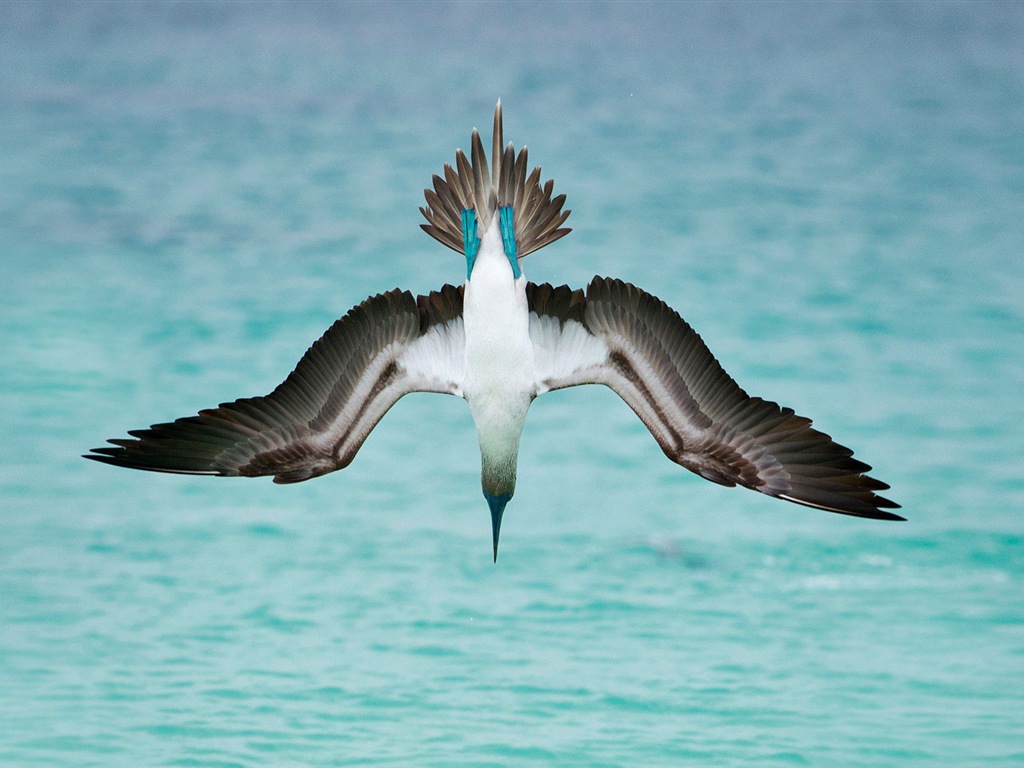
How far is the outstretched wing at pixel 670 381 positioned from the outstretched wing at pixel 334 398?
39 centimetres

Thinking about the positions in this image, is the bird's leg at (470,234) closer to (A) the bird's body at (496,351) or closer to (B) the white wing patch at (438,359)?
(A) the bird's body at (496,351)

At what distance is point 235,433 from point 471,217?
4.26ft

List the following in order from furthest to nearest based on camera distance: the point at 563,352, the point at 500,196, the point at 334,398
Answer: the point at 334,398 < the point at 563,352 < the point at 500,196

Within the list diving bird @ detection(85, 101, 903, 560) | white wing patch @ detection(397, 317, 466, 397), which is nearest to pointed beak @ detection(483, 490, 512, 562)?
diving bird @ detection(85, 101, 903, 560)

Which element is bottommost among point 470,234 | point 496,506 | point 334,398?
point 496,506

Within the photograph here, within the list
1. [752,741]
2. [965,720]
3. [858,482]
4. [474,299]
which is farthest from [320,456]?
[965,720]

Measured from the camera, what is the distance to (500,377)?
230 inches

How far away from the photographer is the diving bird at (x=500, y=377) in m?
5.79

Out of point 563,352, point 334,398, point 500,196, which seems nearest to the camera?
point 500,196

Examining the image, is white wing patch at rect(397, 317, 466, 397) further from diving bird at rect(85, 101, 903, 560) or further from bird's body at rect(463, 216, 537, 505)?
bird's body at rect(463, 216, 537, 505)

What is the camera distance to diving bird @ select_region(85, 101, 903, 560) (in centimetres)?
579

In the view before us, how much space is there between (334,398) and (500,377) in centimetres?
81

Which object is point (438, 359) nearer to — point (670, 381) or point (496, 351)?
point (496, 351)

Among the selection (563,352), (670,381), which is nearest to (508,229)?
(563,352)
